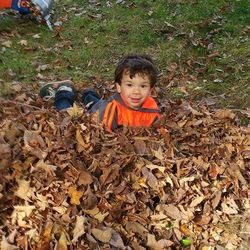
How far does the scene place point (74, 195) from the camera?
3947 millimetres

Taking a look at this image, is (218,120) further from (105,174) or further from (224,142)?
(105,174)

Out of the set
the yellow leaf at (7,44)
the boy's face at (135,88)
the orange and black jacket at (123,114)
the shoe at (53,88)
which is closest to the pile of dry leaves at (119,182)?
the orange and black jacket at (123,114)

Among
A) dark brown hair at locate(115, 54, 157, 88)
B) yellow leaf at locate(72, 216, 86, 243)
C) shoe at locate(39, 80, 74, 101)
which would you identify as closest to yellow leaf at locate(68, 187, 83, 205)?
yellow leaf at locate(72, 216, 86, 243)

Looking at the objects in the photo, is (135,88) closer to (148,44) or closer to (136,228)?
(136,228)

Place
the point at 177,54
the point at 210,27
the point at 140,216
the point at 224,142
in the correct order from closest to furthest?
the point at 140,216, the point at 224,142, the point at 177,54, the point at 210,27

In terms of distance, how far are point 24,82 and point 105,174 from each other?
344 centimetres

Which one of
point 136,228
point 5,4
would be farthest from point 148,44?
point 136,228

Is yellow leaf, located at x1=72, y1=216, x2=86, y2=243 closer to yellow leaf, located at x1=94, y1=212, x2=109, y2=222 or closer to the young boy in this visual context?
yellow leaf, located at x1=94, y1=212, x2=109, y2=222

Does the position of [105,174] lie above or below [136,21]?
below

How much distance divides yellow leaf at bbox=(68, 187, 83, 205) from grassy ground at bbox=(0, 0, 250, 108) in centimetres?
303

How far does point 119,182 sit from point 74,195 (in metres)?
0.47

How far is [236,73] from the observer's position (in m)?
7.19

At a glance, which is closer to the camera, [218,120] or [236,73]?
[218,120]

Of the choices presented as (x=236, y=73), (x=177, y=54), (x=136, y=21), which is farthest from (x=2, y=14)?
(x=236, y=73)
